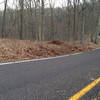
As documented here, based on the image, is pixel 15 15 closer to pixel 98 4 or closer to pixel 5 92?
pixel 98 4

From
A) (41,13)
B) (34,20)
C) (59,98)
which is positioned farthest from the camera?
(34,20)

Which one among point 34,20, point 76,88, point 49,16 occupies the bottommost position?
point 76,88

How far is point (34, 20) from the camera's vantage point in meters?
21.8

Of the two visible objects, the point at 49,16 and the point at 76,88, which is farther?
the point at 49,16

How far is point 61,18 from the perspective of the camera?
3419 cm

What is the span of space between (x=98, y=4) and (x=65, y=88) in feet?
80.0

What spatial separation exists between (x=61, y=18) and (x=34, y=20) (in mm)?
14287

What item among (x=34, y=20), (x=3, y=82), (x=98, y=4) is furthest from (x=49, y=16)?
(x=3, y=82)

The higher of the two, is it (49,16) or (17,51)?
(49,16)

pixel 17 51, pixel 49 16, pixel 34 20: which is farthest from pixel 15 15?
pixel 17 51

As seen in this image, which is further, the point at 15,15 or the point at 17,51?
the point at 15,15

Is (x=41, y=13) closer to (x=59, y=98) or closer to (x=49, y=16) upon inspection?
(x=49, y=16)

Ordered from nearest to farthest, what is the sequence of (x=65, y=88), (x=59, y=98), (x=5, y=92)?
(x=59, y=98) → (x=5, y=92) → (x=65, y=88)

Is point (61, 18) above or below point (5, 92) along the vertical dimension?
above
